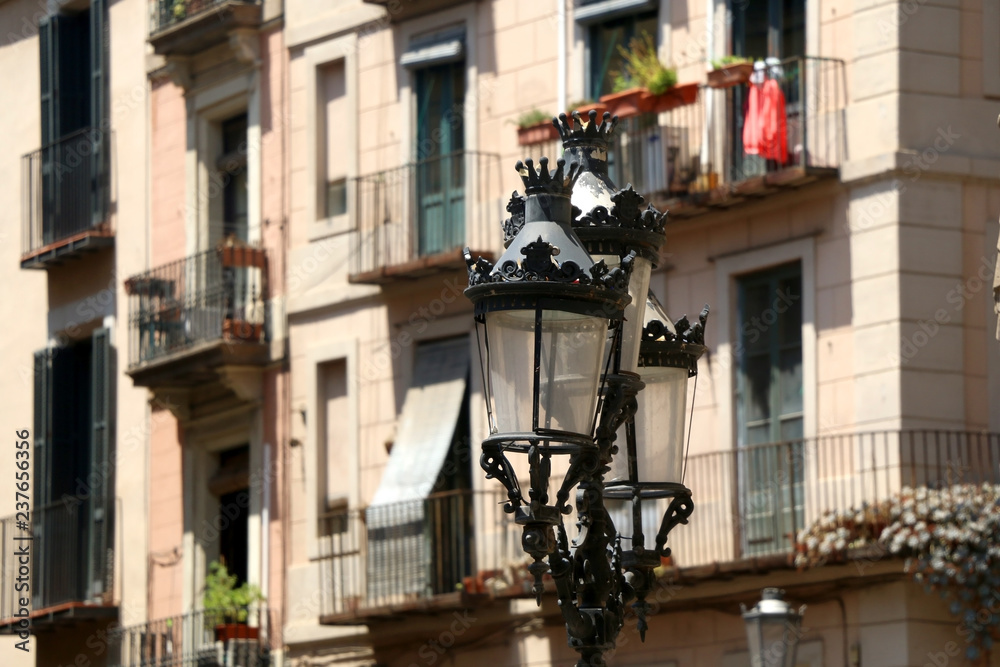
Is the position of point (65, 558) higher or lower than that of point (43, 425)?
lower

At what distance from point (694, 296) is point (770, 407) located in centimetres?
153

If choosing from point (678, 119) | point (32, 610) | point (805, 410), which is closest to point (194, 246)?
point (32, 610)

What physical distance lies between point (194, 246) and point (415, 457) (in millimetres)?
5608

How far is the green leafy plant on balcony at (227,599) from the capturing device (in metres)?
26.5

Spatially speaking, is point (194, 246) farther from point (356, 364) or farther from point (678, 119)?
point (678, 119)

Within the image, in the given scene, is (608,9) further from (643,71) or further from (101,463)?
(101,463)

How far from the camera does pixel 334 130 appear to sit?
26.7m

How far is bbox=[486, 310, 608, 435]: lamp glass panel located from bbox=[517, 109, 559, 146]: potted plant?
15.0m

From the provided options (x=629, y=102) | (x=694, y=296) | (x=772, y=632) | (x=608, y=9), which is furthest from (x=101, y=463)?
(x=772, y=632)

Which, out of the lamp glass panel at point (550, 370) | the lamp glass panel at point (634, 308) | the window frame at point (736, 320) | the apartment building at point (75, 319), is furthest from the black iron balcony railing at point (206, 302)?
the lamp glass panel at point (550, 370)

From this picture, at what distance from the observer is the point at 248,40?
27609 mm

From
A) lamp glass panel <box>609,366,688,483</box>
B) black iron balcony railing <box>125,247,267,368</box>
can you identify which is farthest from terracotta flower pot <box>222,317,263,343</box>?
lamp glass panel <box>609,366,688,483</box>

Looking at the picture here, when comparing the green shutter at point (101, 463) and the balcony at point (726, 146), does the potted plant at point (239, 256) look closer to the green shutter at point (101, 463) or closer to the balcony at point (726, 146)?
the green shutter at point (101, 463)

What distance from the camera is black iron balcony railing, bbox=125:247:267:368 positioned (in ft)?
88.0
